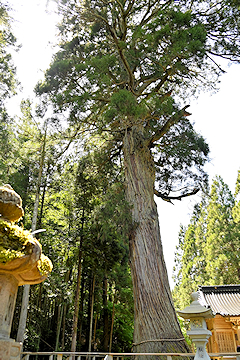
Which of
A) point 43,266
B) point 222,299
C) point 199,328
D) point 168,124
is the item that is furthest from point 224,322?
point 43,266

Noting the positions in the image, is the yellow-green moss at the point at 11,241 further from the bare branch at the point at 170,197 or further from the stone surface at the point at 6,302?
the bare branch at the point at 170,197

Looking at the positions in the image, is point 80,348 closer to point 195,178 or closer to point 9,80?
point 195,178

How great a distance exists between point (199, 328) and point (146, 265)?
6.20 ft

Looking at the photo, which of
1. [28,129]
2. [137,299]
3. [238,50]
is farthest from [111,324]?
[238,50]

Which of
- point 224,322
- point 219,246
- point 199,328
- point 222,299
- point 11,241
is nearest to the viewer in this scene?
point 11,241

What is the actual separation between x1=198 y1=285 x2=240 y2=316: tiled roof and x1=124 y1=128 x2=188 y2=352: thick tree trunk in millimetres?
4511

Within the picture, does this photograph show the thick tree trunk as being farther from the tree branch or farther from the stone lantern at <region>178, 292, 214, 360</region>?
the stone lantern at <region>178, 292, 214, 360</region>

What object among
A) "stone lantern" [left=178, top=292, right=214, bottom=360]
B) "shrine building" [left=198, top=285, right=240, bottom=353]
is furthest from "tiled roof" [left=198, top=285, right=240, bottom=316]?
"stone lantern" [left=178, top=292, right=214, bottom=360]

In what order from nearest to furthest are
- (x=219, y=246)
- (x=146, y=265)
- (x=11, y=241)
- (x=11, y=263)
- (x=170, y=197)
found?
1. (x=11, y=263)
2. (x=11, y=241)
3. (x=146, y=265)
4. (x=170, y=197)
5. (x=219, y=246)

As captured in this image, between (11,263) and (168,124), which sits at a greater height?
(168,124)

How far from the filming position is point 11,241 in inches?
111

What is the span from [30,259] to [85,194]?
5669mm

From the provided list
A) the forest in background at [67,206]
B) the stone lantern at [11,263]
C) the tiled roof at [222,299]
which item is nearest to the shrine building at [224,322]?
the tiled roof at [222,299]

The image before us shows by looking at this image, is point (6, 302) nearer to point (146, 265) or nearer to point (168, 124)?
point (146, 265)
